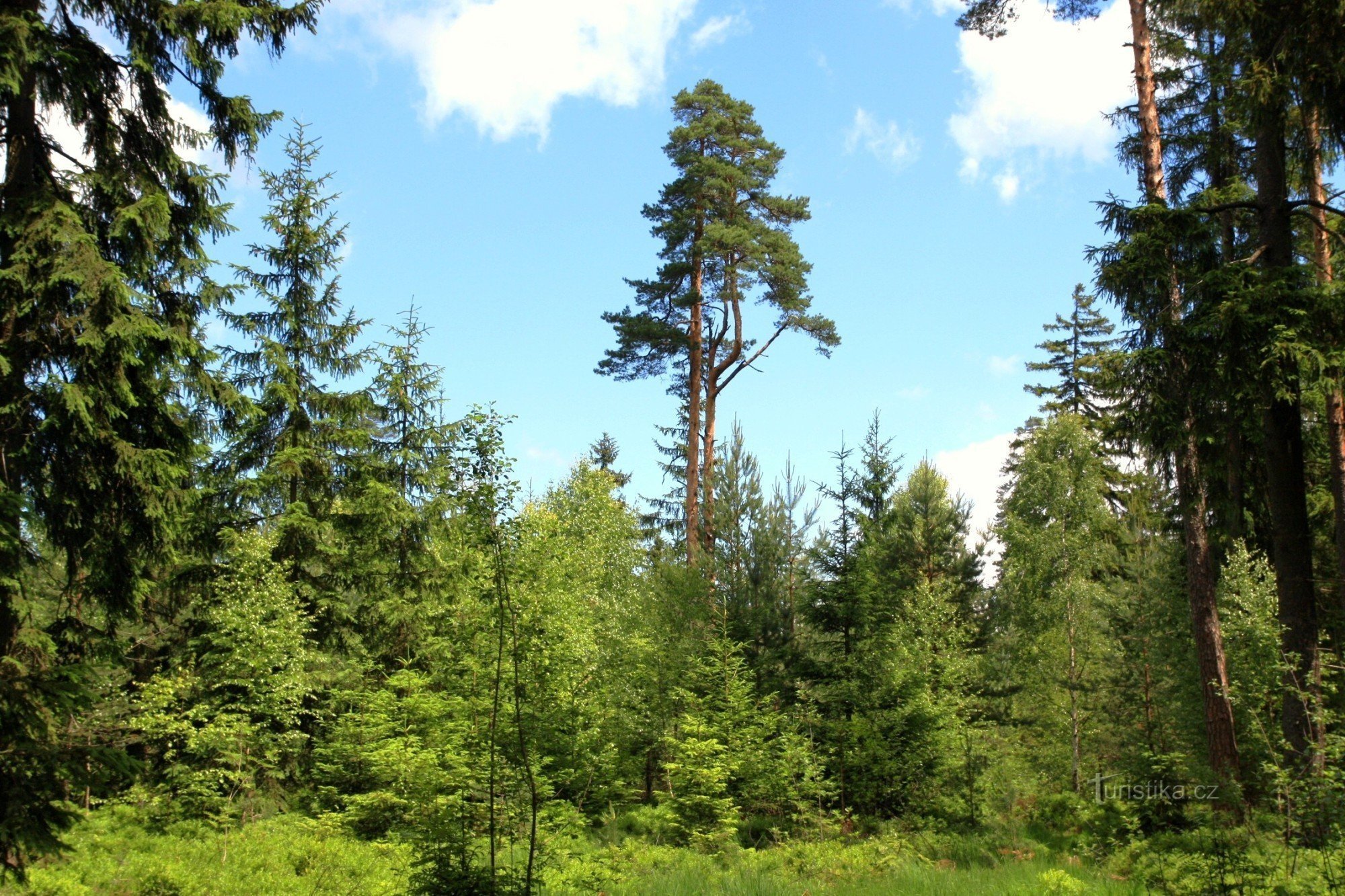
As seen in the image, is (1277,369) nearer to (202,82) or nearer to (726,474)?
(202,82)

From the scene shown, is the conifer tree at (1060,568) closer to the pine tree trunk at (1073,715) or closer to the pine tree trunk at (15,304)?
the pine tree trunk at (1073,715)

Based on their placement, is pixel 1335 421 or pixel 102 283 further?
pixel 1335 421

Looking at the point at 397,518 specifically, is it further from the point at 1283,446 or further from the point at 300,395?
the point at 1283,446

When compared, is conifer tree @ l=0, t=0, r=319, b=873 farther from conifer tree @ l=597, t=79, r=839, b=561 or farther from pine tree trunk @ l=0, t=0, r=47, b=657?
conifer tree @ l=597, t=79, r=839, b=561

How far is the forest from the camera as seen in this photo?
8148 millimetres

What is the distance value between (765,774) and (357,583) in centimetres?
1002

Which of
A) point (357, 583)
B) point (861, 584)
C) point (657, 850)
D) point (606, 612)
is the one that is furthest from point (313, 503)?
point (861, 584)

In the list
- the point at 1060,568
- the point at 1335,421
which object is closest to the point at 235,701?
the point at 1335,421

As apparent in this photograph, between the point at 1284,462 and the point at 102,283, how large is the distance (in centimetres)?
1212

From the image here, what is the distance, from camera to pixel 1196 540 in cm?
1272

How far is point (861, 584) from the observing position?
16.6 metres

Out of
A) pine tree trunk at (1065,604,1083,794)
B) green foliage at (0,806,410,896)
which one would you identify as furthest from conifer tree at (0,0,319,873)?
pine tree trunk at (1065,604,1083,794)

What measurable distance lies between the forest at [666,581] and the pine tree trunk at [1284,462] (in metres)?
0.06

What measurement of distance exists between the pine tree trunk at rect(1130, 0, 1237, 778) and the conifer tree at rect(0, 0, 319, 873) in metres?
11.4
